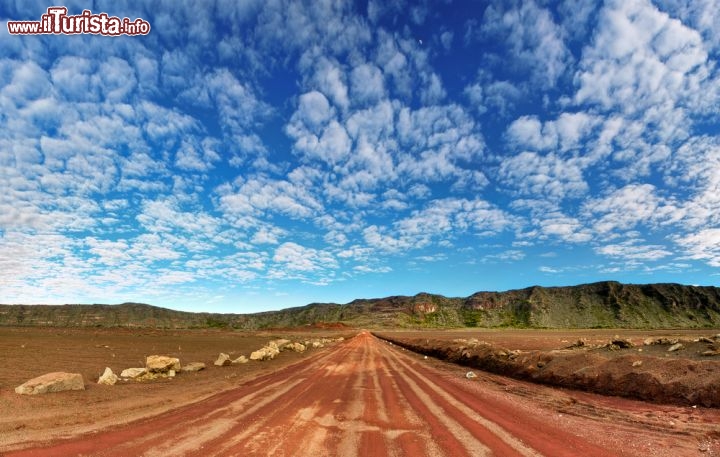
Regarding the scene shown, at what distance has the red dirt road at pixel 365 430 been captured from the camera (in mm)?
8016

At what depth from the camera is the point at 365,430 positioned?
9719 millimetres

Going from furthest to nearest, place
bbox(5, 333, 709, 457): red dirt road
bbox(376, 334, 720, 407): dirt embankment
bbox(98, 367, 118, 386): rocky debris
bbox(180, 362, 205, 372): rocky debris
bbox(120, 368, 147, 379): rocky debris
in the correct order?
bbox(180, 362, 205, 372): rocky debris, bbox(120, 368, 147, 379): rocky debris, bbox(98, 367, 118, 386): rocky debris, bbox(376, 334, 720, 407): dirt embankment, bbox(5, 333, 709, 457): red dirt road

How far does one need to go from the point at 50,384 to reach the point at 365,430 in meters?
12.4

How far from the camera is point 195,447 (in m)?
8.02

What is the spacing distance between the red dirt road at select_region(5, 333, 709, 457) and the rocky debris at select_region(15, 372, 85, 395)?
17.9 feet

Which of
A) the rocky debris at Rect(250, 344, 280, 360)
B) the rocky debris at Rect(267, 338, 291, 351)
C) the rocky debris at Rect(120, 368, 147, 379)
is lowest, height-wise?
the rocky debris at Rect(267, 338, 291, 351)

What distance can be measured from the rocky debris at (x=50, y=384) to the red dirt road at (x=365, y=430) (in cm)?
547

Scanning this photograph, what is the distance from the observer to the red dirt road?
26.3 ft

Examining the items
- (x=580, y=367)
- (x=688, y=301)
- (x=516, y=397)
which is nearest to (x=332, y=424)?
(x=516, y=397)

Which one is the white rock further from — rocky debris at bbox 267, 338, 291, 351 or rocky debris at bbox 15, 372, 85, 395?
rocky debris at bbox 15, 372, 85, 395

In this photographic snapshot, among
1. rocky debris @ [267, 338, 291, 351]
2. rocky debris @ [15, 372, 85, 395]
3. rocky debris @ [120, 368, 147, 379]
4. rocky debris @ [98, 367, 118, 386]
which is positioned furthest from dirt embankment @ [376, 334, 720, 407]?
rocky debris @ [267, 338, 291, 351]

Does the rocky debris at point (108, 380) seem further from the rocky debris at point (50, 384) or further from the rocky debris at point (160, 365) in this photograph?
the rocky debris at point (160, 365)

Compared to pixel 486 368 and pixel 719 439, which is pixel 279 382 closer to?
pixel 486 368

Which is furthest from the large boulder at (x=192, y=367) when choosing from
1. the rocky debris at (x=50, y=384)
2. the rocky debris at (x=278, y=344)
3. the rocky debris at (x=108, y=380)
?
the rocky debris at (x=278, y=344)
